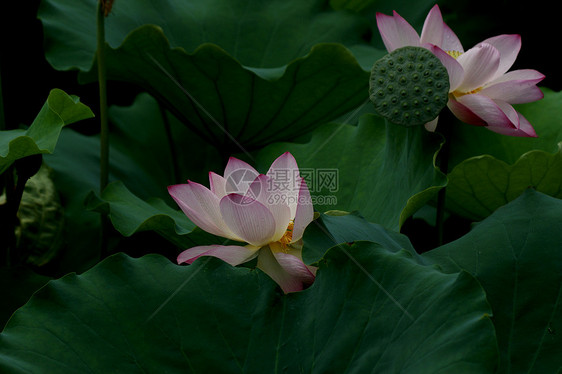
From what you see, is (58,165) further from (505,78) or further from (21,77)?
(505,78)

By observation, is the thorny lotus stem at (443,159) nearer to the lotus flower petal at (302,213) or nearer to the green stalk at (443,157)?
the green stalk at (443,157)

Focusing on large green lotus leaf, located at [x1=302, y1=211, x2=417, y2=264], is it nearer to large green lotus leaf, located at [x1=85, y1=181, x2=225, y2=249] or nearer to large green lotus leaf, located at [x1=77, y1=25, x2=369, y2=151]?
large green lotus leaf, located at [x1=85, y1=181, x2=225, y2=249]

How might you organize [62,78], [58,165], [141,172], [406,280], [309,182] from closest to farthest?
[406,280] < [309,182] < [58,165] < [141,172] < [62,78]

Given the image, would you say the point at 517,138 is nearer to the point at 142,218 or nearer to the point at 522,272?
the point at 522,272

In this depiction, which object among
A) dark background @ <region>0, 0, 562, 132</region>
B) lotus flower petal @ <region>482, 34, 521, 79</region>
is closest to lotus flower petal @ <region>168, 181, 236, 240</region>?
lotus flower petal @ <region>482, 34, 521, 79</region>

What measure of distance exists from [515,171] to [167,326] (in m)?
0.71

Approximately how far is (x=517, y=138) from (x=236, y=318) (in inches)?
37.4

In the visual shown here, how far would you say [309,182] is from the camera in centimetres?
128

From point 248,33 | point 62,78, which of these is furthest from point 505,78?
point 62,78

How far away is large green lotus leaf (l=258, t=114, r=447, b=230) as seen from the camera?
1062 mm

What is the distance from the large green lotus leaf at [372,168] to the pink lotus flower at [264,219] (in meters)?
0.18

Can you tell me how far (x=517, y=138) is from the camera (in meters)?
1.50

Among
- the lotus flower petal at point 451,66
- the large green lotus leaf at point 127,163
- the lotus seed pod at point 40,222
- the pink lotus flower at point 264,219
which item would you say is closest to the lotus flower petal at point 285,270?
the pink lotus flower at point 264,219

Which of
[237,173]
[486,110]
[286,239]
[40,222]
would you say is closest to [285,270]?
[286,239]
